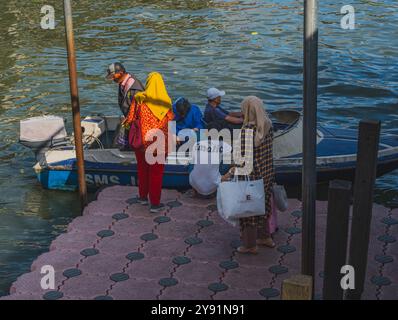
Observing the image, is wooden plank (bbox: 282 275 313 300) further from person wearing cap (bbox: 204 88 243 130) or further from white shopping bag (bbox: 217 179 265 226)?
person wearing cap (bbox: 204 88 243 130)

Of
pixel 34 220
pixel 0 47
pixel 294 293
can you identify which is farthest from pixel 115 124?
pixel 0 47

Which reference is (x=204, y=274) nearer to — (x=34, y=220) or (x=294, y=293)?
(x=294, y=293)

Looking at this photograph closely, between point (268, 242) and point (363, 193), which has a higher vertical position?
point (363, 193)

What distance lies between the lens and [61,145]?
12.4m

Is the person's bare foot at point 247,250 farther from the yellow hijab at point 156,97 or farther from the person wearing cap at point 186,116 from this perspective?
the person wearing cap at point 186,116

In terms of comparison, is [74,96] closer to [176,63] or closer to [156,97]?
[156,97]

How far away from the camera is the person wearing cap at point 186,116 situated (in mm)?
11391

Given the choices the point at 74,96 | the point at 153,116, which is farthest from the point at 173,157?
the point at 153,116

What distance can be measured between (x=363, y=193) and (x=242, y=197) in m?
1.63

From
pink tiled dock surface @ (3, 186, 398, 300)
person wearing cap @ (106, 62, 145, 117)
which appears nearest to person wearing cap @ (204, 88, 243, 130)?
person wearing cap @ (106, 62, 145, 117)

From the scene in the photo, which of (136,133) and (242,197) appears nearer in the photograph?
(242,197)

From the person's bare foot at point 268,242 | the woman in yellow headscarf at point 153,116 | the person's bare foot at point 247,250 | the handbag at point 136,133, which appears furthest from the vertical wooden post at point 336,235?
the handbag at point 136,133

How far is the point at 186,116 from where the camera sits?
37.5 feet

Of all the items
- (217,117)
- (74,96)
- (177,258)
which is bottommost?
(177,258)
